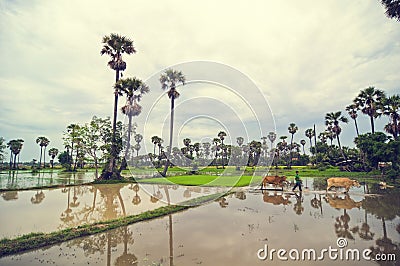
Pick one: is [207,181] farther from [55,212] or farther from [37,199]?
[55,212]

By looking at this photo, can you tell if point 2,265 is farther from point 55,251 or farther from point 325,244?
point 325,244

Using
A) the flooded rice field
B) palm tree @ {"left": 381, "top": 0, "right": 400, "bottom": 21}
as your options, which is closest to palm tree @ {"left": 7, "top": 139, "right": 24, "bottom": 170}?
the flooded rice field

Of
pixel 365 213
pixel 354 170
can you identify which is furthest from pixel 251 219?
A: pixel 354 170

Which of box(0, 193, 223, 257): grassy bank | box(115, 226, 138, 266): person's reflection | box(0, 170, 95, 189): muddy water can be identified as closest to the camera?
box(115, 226, 138, 266): person's reflection

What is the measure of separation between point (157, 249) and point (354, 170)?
37426 millimetres

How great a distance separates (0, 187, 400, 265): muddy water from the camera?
5929mm

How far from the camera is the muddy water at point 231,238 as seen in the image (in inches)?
233

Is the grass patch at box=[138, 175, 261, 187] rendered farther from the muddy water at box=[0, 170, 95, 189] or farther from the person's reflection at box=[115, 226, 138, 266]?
the person's reflection at box=[115, 226, 138, 266]

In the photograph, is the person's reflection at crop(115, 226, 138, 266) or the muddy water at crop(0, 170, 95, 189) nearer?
the person's reflection at crop(115, 226, 138, 266)

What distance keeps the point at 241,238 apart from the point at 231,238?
0.32m

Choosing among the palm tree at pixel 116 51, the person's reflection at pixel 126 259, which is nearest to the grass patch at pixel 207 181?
the palm tree at pixel 116 51

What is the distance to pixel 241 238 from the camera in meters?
7.41

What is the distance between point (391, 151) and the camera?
2433 cm

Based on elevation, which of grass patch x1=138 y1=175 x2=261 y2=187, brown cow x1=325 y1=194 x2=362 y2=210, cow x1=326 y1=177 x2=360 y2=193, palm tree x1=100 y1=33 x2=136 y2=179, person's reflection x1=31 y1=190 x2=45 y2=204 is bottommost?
grass patch x1=138 y1=175 x2=261 y2=187
